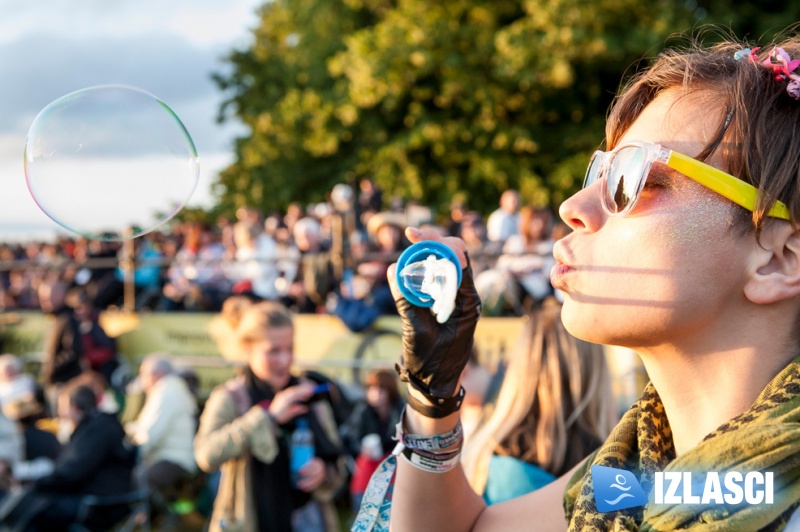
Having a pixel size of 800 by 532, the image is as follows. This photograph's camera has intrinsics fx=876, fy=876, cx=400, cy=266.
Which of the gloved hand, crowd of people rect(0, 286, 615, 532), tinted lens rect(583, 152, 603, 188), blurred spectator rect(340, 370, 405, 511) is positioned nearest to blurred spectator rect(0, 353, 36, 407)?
crowd of people rect(0, 286, 615, 532)

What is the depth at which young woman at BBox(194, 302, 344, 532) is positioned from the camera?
4363 millimetres

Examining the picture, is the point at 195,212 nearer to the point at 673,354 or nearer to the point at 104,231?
the point at 104,231

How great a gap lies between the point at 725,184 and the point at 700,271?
0.49ft

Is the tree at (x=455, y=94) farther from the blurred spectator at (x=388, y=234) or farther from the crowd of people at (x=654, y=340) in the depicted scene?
the crowd of people at (x=654, y=340)

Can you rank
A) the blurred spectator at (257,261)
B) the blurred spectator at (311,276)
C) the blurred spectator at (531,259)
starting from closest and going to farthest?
1. the blurred spectator at (531,259)
2. the blurred spectator at (311,276)
3. the blurred spectator at (257,261)

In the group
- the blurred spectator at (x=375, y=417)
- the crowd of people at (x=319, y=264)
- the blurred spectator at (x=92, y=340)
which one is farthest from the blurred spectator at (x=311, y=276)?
the blurred spectator at (x=375, y=417)

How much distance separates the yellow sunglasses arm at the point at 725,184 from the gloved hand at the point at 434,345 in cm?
51

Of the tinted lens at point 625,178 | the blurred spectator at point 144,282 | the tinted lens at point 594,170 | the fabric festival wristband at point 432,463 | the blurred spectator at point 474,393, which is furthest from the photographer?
the blurred spectator at point 144,282

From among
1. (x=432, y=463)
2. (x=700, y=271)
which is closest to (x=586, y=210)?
(x=700, y=271)

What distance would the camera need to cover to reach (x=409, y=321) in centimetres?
177

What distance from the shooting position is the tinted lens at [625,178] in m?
1.51

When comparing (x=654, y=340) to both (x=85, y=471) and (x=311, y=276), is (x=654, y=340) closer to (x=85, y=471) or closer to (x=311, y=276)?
(x=85, y=471)

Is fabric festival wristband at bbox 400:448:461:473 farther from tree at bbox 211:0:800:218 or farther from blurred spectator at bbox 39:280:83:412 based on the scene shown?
tree at bbox 211:0:800:218

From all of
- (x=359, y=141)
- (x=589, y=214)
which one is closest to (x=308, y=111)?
(x=359, y=141)
